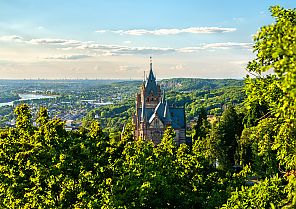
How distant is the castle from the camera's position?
222 ft

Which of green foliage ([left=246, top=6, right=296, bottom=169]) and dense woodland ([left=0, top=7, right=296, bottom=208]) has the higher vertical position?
green foliage ([left=246, top=6, right=296, bottom=169])

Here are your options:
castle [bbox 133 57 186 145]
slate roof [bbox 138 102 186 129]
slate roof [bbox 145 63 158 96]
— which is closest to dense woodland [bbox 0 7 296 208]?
castle [bbox 133 57 186 145]

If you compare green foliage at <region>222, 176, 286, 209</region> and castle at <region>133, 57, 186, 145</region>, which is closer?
green foliage at <region>222, 176, 286, 209</region>

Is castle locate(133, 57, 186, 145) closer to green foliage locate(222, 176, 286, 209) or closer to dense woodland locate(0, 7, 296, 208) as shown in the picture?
dense woodland locate(0, 7, 296, 208)

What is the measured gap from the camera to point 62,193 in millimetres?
18578

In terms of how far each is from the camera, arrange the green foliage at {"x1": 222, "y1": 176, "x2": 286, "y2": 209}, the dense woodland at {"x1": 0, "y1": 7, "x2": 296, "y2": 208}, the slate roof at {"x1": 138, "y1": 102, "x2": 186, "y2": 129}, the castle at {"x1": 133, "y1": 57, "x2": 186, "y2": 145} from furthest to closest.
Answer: the slate roof at {"x1": 138, "y1": 102, "x2": 186, "y2": 129}
the castle at {"x1": 133, "y1": 57, "x2": 186, "y2": 145}
the dense woodland at {"x1": 0, "y1": 7, "x2": 296, "y2": 208}
the green foliage at {"x1": 222, "y1": 176, "x2": 286, "y2": 209}

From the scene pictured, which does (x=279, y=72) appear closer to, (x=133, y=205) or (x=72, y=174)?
(x=133, y=205)

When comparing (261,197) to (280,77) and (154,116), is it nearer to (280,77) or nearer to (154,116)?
(280,77)

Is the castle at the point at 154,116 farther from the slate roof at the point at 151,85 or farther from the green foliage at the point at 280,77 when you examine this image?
the green foliage at the point at 280,77

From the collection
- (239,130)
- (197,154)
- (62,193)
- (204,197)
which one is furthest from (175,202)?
(239,130)

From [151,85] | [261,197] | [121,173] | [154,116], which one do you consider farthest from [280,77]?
[151,85]

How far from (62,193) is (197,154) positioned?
7.61 meters

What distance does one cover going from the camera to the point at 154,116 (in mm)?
68062

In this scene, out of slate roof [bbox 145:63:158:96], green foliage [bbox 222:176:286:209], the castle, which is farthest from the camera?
slate roof [bbox 145:63:158:96]
